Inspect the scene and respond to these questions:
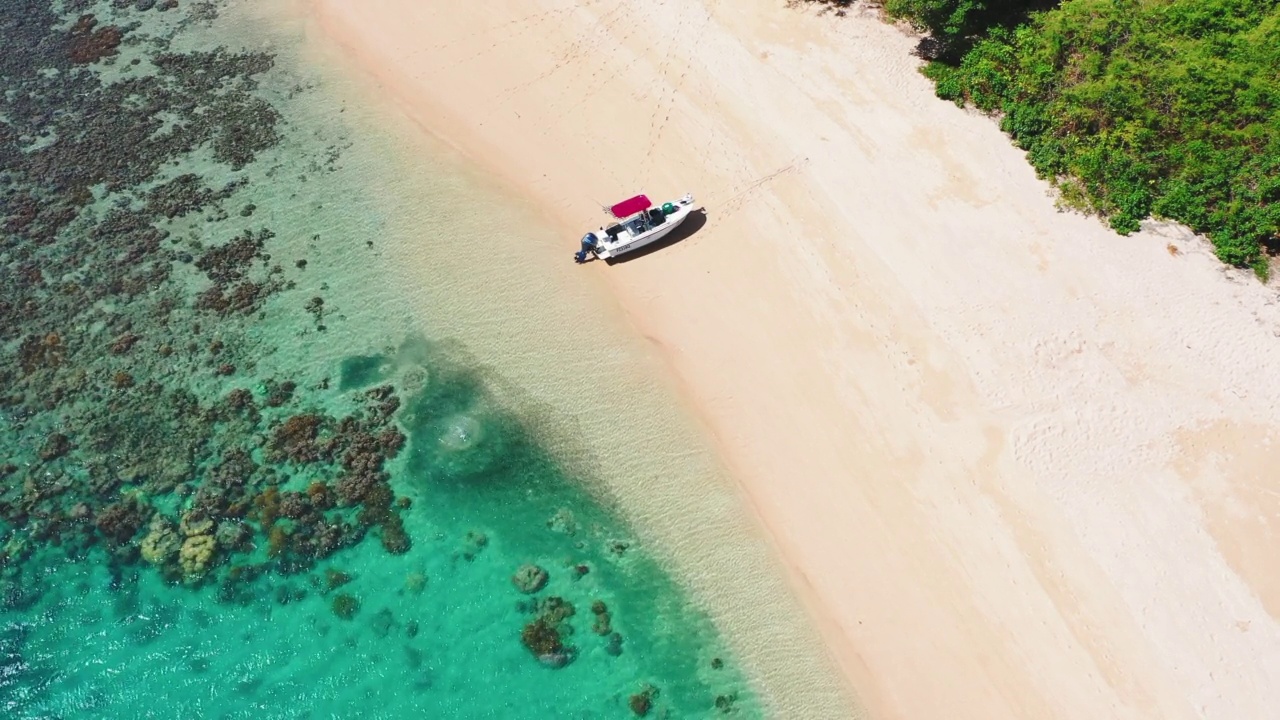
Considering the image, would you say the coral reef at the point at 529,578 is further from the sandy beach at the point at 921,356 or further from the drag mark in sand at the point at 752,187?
the drag mark in sand at the point at 752,187

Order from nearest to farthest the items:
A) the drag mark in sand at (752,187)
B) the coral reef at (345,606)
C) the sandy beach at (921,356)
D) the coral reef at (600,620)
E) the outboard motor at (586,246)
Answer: the sandy beach at (921,356) < the coral reef at (600,620) < the coral reef at (345,606) < the outboard motor at (586,246) < the drag mark in sand at (752,187)

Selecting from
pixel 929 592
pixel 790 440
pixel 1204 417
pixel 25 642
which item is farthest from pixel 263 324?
pixel 1204 417

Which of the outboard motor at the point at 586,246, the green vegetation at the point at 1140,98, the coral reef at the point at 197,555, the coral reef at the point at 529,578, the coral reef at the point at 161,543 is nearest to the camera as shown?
the coral reef at the point at 529,578

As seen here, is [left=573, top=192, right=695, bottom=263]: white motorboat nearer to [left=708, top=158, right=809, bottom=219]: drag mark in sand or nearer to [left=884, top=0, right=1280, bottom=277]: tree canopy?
[left=708, top=158, right=809, bottom=219]: drag mark in sand

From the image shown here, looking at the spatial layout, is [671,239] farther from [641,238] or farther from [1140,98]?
[1140,98]

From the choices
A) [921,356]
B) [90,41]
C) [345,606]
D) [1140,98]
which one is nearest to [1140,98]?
[1140,98]

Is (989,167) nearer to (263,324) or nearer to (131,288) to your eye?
(263,324)

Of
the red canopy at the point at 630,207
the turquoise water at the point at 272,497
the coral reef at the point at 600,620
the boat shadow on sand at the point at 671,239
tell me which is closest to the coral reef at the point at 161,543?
the turquoise water at the point at 272,497
